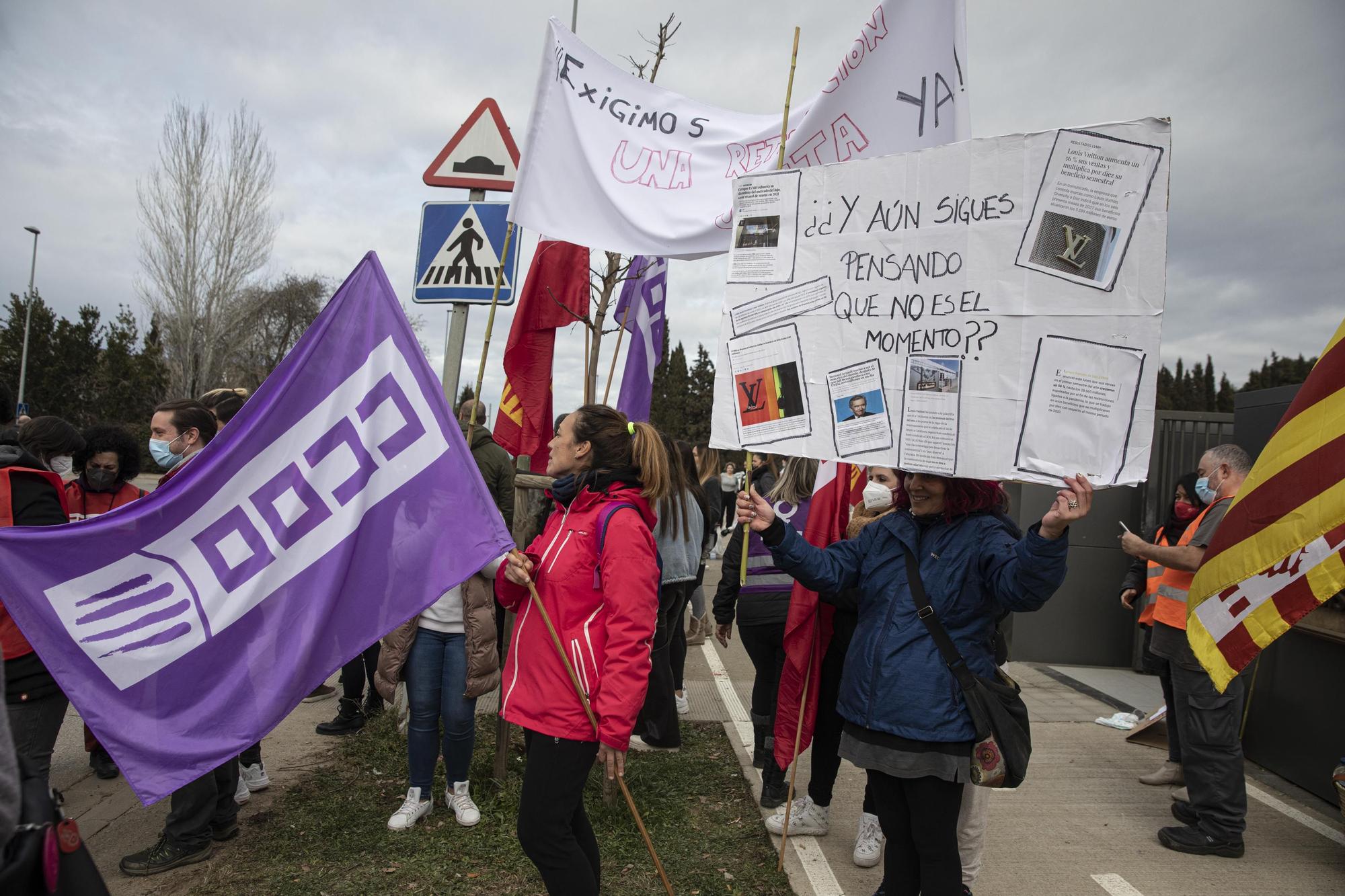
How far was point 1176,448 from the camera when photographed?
7598mm

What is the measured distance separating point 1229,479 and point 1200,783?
145 cm

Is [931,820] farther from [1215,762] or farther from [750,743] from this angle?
[750,743]

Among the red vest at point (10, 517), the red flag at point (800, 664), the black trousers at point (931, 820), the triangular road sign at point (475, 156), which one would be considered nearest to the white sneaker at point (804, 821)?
the red flag at point (800, 664)

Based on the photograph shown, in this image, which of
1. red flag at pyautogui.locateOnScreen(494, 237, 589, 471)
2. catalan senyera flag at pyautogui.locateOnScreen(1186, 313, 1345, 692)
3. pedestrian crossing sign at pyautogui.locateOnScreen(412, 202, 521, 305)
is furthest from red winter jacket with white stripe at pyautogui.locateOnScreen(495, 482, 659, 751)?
red flag at pyautogui.locateOnScreen(494, 237, 589, 471)

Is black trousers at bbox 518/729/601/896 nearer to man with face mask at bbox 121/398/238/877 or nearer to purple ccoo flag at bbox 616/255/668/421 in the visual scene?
man with face mask at bbox 121/398/238/877

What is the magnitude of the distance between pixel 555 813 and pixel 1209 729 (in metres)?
3.21

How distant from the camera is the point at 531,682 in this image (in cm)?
284

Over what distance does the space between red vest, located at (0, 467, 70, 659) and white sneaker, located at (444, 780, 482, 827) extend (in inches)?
74.2

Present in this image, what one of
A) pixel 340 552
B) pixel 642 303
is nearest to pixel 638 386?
pixel 642 303

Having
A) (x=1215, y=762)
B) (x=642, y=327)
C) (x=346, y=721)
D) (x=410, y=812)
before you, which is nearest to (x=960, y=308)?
(x=1215, y=762)

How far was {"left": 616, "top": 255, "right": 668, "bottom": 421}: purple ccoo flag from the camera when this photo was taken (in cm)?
564

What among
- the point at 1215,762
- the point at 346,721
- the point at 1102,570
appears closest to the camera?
the point at 1215,762

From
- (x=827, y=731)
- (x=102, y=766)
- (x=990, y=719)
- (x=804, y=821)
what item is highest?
(x=990, y=719)

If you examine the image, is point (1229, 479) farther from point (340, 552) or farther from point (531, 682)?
point (340, 552)
